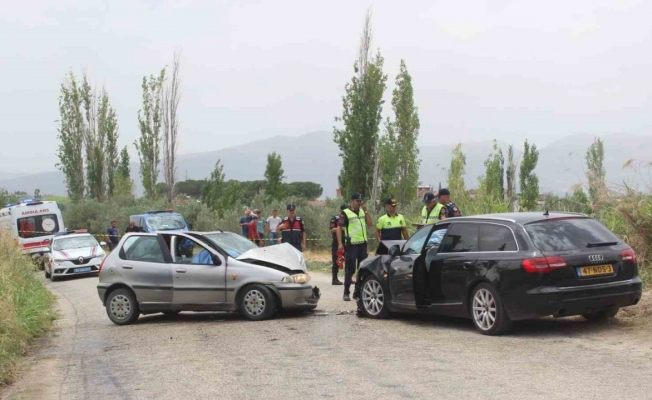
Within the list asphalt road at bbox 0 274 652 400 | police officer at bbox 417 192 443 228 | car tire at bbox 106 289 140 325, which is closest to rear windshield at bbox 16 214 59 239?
car tire at bbox 106 289 140 325

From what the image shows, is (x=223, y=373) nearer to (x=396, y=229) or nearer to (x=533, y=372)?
(x=533, y=372)

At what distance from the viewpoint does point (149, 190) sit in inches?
2185

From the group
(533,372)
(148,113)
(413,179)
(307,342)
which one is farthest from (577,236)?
(148,113)

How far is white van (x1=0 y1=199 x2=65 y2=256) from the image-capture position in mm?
31359

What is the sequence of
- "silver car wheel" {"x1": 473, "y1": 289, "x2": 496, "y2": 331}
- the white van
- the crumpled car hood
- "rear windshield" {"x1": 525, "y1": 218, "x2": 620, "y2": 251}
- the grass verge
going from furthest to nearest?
the white van < the crumpled car hood < "silver car wheel" {"x1": 473, "y1": 289, "x2": 496, "y2": 331} < the grass verge < "rear windshield" {"x1": 525, "y1": 218, "x2": 620, "y2": 251}

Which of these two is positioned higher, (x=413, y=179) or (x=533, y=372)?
(x=413, y=179)

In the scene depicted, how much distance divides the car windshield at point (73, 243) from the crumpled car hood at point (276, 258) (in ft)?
52.5

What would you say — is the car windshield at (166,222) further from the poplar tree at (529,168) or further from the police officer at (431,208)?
the poplar tree at (529,168)

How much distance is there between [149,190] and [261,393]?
49280 mm

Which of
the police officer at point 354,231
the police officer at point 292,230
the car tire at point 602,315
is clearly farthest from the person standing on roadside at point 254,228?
the car tire at point 602,315

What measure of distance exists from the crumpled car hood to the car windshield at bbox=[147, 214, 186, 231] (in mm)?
17037

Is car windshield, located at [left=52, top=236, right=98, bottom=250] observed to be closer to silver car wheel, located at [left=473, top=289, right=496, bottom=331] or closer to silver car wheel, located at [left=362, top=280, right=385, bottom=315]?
silver car wheel, located at [left=362, top=280, right=385, bottom=315]

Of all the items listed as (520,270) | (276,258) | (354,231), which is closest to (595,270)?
(520,270)

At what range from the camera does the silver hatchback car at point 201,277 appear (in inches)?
504
